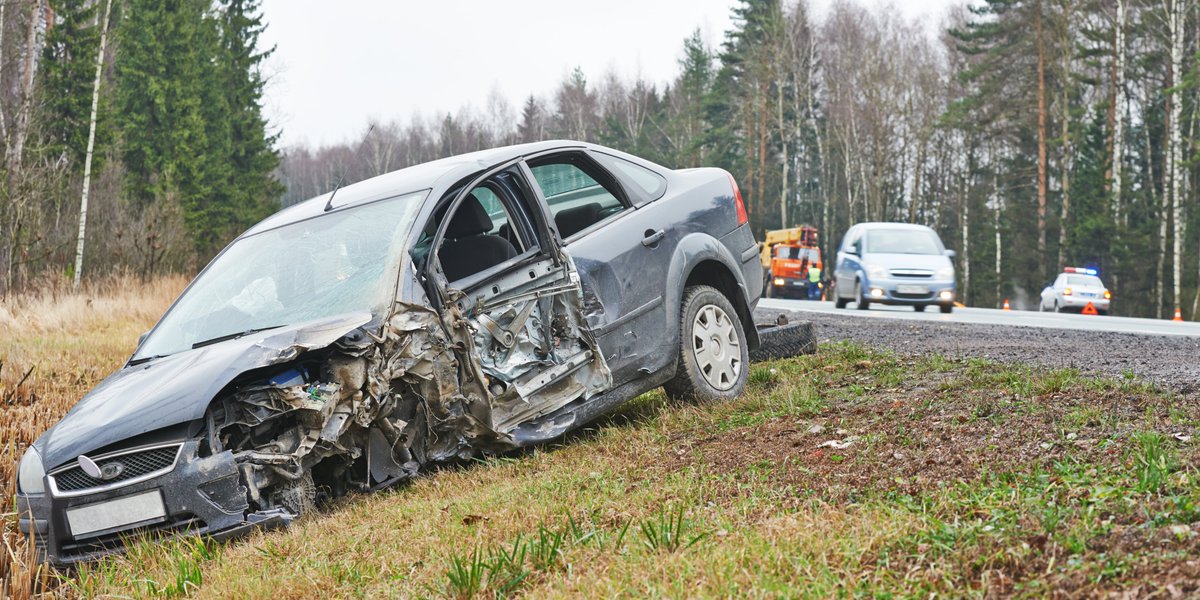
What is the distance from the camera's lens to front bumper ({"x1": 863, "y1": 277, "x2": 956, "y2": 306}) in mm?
18087

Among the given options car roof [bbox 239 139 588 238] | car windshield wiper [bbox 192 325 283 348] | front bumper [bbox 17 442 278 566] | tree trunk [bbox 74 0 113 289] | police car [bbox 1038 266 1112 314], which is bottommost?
police car [bbox 1038 266 1112 314]

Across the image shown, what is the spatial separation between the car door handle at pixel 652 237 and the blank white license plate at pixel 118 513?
2.80 m

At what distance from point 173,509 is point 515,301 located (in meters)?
1.80

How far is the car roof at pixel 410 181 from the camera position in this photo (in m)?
5.00

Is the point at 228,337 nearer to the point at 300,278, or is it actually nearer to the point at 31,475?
the point at 300,278

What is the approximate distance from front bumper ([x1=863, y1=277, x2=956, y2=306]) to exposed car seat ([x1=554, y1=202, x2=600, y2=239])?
1379 centimetres

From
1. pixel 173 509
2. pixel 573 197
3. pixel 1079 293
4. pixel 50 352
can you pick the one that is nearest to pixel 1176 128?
pixel 1079 293

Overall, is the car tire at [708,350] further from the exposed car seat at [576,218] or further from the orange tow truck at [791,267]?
the orange tow truck at [791,267]

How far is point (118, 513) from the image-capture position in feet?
12.4

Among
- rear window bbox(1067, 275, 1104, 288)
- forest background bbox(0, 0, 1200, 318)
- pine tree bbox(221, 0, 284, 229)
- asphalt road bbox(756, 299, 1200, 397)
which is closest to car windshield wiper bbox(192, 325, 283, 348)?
asphalt road bbox(756, 299, 1200, 397)

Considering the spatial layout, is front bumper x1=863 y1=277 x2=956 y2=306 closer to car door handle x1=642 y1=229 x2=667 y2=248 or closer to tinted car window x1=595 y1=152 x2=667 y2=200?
tinted car window x1=595 y1=152 x2=667 y2=200

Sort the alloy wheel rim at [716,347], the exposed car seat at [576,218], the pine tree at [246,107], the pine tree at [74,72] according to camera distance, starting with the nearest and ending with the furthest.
Answer: the exposed car seat at [576,218] < the alloy wheel rim at [716,347] < the pine tree at [74,72] < the pine tree at [246,107]

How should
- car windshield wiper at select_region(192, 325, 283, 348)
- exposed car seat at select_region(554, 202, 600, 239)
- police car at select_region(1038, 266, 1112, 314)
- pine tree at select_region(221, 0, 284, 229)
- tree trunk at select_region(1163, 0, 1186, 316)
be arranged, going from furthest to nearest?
pine tree at select_region(221, 0, 284, 229) → tree trunk at select_region(1163, 0, 1186, 316) → police car at select_region(1038, 266, 1112, 314) → exposed car seat at select_region(554, 202, 600, 239) → car windshield wiper at select_region(192, 325, 283, 348)

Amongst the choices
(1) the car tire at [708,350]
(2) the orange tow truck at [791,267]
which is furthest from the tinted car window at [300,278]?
(2) the orange tow truck at [791,267]
